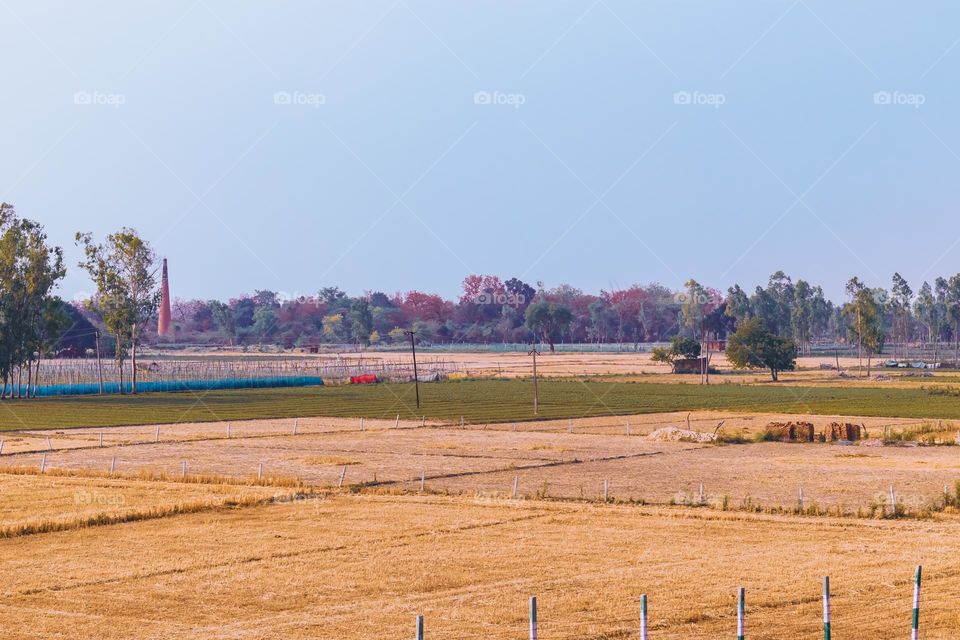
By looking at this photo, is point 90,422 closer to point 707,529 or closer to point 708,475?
point 708,475

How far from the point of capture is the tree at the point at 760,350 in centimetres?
16200

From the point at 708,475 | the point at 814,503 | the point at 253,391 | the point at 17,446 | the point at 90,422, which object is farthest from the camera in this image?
the point at 253,391

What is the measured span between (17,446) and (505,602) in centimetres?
4800

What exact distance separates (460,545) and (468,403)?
77.1m

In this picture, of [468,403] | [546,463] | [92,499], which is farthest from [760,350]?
[92,499]

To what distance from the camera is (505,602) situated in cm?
2605

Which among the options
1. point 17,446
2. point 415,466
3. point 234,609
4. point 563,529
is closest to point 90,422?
point 17,446

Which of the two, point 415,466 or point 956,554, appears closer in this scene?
point 956,554

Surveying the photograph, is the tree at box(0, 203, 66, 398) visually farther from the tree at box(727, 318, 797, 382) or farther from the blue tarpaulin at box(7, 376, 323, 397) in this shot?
the tree at box(727, 318, 797, 382)

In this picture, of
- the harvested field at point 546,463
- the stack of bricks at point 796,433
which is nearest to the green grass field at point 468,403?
the harvested field at point 546,463

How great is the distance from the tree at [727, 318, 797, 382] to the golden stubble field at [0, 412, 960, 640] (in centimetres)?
10014

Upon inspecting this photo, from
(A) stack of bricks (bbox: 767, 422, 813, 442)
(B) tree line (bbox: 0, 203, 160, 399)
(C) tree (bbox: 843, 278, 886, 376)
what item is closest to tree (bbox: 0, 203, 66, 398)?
(B) tree line (bbox: 0, 203, 160, 399)

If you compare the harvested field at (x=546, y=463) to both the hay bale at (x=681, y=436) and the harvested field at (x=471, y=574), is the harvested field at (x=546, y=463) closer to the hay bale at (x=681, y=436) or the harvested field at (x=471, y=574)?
the hay bale at (x=681, y=436)

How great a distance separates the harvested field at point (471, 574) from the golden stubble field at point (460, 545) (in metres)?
0.10
